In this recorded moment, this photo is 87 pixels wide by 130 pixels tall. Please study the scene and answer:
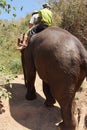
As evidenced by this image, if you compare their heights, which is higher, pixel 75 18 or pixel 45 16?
pixel 45 16

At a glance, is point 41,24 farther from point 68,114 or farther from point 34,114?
point 68,114

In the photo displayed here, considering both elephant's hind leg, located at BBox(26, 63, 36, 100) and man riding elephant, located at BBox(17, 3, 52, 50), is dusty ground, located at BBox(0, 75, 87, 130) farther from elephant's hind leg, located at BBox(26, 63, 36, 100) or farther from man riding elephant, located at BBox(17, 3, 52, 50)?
man riding elephant, located at BBox(17, 3, 52, 50)

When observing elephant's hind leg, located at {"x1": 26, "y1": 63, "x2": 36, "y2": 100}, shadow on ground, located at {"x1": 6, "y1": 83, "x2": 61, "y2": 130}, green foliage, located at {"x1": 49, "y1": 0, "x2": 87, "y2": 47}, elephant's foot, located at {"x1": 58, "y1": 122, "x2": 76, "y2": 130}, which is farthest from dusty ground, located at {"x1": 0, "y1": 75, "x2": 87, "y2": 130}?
green foliage, located at {"x1": 49, "y1": 0, "x2": 87, "y2": 47}

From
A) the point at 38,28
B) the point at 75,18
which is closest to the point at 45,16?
the point at 38,28

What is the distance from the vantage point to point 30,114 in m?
9.01

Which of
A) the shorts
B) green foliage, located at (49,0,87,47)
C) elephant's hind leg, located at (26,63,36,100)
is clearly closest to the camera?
the shorts

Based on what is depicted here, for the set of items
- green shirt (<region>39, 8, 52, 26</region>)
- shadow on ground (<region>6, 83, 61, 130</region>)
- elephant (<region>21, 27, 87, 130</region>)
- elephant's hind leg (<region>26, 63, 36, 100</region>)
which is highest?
green shirt (<region>39, 8, 52, 26</region>)

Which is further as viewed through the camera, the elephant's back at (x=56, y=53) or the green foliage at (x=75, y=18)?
the green foliage at (x=75, y=18)

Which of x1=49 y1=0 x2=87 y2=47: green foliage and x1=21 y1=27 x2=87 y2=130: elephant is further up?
x1=21 y1=27 x2=87 y2=130: elephant

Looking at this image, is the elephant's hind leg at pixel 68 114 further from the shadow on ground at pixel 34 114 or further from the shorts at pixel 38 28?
the shorts at pixel 38 28

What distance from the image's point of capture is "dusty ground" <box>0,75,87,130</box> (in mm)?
8617

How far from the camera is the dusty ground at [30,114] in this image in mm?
8617

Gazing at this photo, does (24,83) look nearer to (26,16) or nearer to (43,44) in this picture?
(43,44)

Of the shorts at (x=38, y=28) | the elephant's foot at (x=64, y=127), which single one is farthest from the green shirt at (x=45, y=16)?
the elephant's foot at (x=64, y=127)
